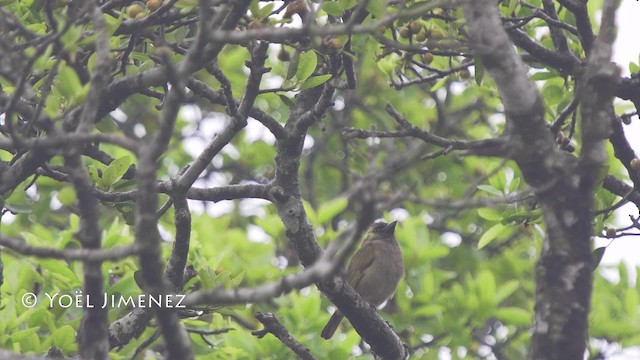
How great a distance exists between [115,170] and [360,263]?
4407mm

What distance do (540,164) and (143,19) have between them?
1951mm

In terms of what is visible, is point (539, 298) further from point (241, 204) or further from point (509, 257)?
point (241, 204)

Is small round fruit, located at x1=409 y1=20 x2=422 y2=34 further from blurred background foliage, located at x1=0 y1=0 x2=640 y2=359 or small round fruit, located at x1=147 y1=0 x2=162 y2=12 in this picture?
small round fruit, located at x1=147 y1=0 x2=162 y2=12

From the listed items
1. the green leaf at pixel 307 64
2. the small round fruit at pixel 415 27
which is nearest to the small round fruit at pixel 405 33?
the small round fruit at pixel 415 27

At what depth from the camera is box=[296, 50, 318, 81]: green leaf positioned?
4.51 m

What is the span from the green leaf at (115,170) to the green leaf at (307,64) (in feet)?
3.04

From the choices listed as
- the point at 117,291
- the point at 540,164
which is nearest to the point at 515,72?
the point at 540,164

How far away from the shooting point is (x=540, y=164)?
3293mm

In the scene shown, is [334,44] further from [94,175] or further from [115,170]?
[94,175]

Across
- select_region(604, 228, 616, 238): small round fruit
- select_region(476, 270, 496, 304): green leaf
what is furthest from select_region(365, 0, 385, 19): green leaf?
select_region(476, 270, 496, 304): green leaf

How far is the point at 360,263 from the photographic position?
28.8 ft

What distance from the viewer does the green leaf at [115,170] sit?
4.66 m

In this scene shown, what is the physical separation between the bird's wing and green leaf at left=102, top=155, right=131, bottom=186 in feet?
13.5

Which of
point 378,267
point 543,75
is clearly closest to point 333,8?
point 543,75
